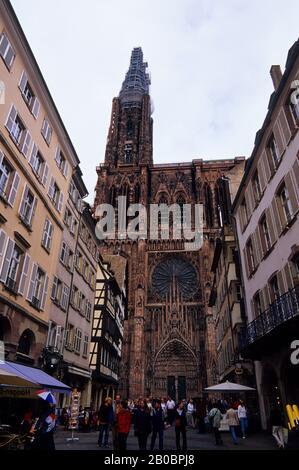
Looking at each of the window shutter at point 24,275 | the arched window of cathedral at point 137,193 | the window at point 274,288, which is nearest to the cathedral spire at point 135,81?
the arched window of cathedral at point 137,193

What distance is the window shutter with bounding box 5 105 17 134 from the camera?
12.9 metres

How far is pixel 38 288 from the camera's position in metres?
15.4

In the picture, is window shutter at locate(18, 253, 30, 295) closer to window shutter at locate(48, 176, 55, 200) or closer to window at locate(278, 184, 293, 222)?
window shutter at locate(48, 176, 55, 200)

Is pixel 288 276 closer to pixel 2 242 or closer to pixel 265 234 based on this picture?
pixel 265 234

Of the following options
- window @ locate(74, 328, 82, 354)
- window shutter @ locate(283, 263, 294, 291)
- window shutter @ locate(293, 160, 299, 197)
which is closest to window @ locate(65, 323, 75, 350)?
window @ locate(74, 328, 82, 354)

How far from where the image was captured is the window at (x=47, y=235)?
1617cm

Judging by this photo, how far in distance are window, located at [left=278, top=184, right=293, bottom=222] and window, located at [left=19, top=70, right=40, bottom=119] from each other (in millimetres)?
11254

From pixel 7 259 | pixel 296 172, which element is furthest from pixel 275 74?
pixel 7 259

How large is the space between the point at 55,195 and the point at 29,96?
4931 millimetres

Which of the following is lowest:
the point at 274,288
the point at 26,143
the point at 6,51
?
the point at 274,288

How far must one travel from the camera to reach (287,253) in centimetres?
1288

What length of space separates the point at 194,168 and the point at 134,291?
24.0 metres
